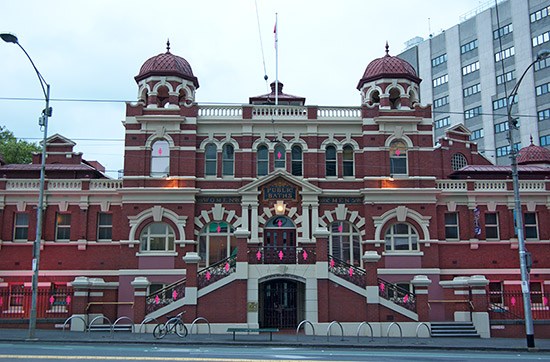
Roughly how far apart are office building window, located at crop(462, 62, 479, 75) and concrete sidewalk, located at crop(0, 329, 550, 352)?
60.0 metres

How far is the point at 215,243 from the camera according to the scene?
3133 cm

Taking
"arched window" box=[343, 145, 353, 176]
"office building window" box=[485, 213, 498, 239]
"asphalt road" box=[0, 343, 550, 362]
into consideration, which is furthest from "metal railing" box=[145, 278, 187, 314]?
"office building window" box=[485, 213, 498, 239]

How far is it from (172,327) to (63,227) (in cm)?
1197

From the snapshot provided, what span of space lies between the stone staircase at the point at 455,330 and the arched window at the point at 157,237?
14.2 metres

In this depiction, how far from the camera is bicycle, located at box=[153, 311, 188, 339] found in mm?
23166

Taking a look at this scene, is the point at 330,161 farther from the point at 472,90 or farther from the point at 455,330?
the point at 472,90

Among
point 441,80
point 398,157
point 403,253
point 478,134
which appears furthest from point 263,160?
point 441,80

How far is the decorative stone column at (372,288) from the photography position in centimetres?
2553

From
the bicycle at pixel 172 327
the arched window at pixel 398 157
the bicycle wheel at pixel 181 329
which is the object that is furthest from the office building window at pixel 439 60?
the bicycle wheel at pixel 181 329

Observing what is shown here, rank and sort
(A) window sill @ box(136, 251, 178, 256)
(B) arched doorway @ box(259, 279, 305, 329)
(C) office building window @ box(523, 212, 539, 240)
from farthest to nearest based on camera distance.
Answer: (C) office building window @ box(523, 212, 539, 240), (A) window sill @ box(136, 251, 178, 256), (B) arched doorway @ box(259, 279, 305, 329)

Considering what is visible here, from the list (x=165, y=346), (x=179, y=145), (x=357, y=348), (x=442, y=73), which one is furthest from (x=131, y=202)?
(x=442, y=73)

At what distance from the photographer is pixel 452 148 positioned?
4012 cm

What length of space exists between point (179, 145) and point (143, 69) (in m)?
5.34

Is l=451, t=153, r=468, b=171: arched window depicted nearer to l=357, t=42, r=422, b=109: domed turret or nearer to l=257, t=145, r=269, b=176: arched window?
l=357, t=42, r=422, b=109: domed turret
